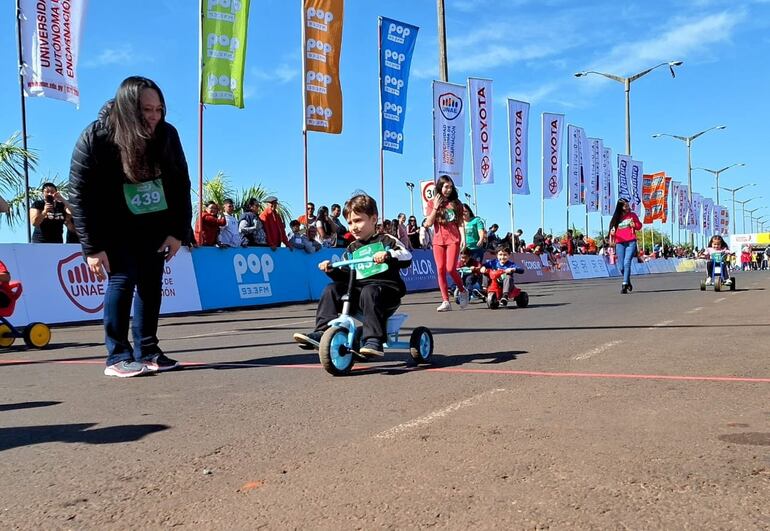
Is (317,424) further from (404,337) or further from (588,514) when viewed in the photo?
(404,337)

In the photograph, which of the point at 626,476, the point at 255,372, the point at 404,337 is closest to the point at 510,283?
the point at 404,337

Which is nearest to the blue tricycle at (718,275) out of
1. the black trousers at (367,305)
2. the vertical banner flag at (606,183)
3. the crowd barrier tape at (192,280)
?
the crowd barrier tape at (192,280)

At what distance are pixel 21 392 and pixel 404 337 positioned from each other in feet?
12.7

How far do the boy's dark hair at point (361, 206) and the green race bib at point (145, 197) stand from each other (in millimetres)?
1406

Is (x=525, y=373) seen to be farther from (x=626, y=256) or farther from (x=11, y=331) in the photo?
(x=626, y=256)

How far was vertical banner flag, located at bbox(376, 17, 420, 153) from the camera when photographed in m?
21.5

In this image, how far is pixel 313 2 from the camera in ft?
63.1

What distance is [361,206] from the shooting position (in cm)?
568

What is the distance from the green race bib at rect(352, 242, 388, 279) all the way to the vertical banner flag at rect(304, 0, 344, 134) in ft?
45.9

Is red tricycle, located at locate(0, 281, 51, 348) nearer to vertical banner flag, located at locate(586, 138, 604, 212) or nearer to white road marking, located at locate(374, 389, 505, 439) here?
white road marking, located at locate(374, 389, 505, 439)

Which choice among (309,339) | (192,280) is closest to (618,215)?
(192,280)

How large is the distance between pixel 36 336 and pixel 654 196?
45.7 m

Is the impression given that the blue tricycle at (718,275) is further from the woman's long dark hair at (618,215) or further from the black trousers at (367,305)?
the black trousers at (367,305)

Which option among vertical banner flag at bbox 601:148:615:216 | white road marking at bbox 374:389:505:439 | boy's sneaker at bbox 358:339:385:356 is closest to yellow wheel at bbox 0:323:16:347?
boy's sneaker at bbox 358:339:385:356
